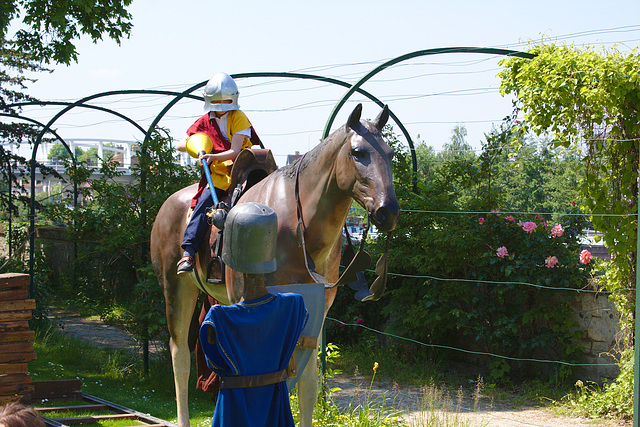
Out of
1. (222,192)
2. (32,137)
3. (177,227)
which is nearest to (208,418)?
(177,227)

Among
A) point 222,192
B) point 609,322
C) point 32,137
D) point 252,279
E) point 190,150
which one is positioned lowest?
point 609,322

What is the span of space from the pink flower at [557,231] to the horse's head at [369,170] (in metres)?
4.36

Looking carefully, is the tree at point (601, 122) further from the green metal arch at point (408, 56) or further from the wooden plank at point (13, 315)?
the wooden plank at point (13, 315)

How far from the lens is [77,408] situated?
5.89 m

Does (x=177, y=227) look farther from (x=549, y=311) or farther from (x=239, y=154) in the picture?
(x=549, y=311)

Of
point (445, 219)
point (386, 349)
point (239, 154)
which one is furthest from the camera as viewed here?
point (386, 349)

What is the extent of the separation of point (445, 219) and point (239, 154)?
3965 millimetres

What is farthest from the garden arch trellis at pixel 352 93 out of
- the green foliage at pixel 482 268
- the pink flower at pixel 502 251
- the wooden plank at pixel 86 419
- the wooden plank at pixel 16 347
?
the wooden plank at pixel 86 419

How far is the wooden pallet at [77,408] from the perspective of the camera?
5.39m

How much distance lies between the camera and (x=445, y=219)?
24.8 ft

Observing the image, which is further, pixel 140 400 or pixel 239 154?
pixel 140 400

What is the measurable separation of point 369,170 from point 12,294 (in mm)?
3801

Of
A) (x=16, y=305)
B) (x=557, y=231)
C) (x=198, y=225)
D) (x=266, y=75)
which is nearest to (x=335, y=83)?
(x=266, y=75)

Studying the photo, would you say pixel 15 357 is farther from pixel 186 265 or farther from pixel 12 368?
pixel 186 265
